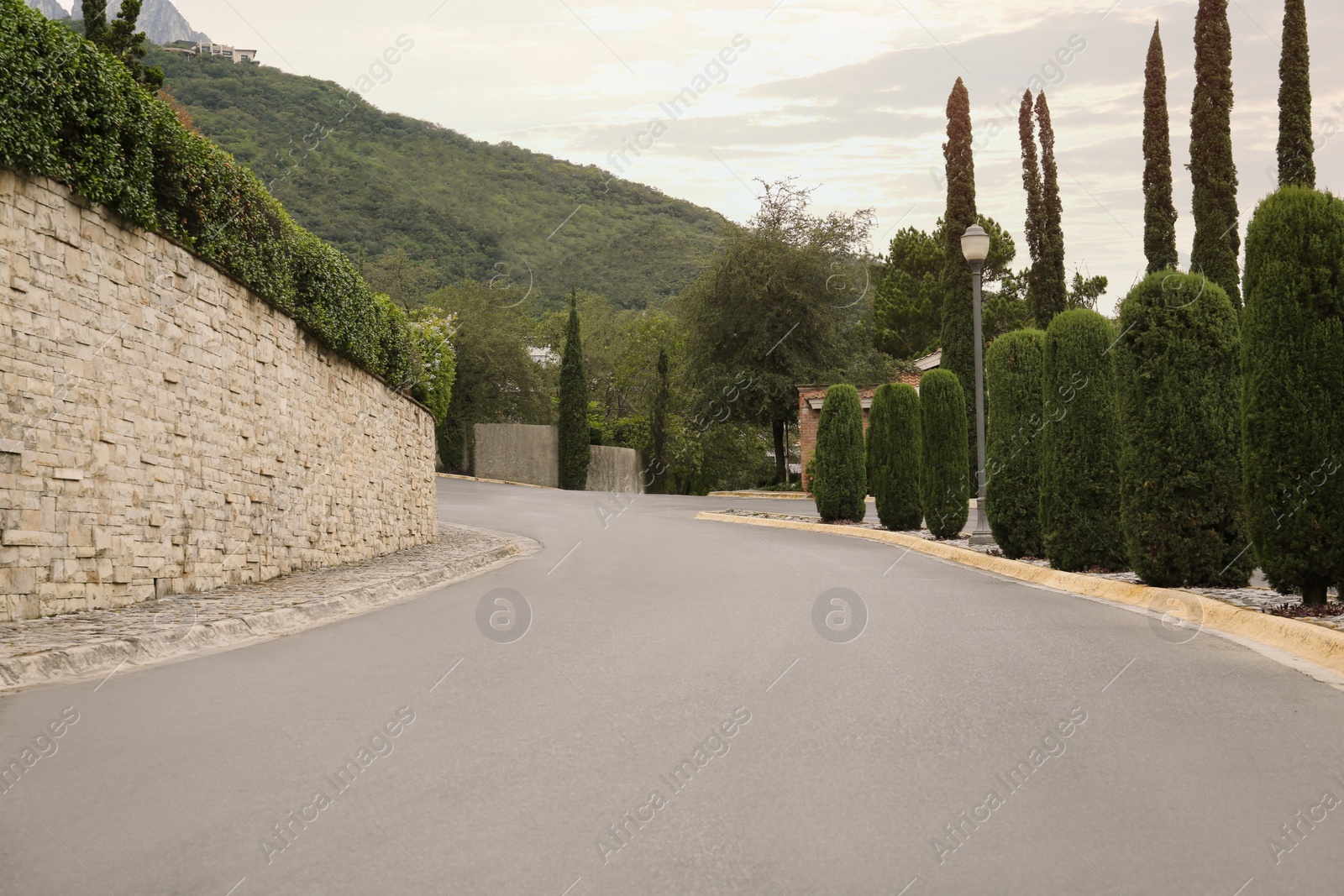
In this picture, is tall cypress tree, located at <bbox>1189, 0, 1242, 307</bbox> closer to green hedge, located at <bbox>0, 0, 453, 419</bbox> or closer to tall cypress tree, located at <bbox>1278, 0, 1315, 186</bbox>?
tall cypress tree, located at <bbox>1278, 0, 1315, 186</bbox>

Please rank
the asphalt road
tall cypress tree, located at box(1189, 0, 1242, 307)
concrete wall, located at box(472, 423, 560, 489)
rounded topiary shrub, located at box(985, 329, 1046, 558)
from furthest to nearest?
1. concrete wall, located at box(472, 423, 560, 489)
2. tall cypress tree, located at box(1189, 0, 1242, 307)
3. rounded topiary shrub, located at box(985, 329, 1046, 558)
4. the asphalt road

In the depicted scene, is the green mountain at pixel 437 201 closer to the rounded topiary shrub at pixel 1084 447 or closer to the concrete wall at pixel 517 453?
the concrete wall at pixel 517 453

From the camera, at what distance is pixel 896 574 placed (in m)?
13.3

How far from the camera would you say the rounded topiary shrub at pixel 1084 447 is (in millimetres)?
12273

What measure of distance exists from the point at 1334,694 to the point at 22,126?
31.5ft

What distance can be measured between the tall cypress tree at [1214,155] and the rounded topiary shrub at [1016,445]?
63.2 feet

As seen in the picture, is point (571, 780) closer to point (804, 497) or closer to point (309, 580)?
point (309, 580)

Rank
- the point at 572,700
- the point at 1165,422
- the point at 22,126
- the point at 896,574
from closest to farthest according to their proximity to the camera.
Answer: the point at 572,700 → the point at 22,126 → the point at 1165,422 → the point at 896,574

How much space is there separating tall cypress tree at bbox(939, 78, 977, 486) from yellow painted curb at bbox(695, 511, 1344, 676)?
66.8 feet

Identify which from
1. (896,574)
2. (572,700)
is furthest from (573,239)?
(572,700)

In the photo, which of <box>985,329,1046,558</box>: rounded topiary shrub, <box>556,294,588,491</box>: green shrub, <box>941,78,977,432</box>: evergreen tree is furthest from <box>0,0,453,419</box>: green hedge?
<box>556,294,588,491</box>: green shrub

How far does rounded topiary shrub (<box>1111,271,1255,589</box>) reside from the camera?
1023 cm

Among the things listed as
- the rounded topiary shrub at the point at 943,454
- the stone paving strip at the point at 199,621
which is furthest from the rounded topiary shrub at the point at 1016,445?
the stone paving strip at the point at 199,621

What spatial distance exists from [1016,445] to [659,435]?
35365 millimetres
